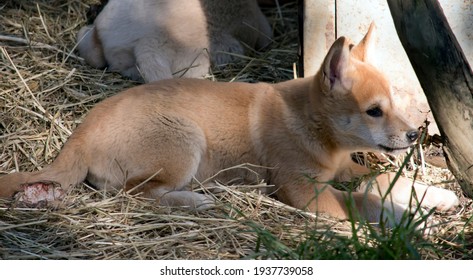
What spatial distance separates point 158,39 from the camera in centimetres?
632

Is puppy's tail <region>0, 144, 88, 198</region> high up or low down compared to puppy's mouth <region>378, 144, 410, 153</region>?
down

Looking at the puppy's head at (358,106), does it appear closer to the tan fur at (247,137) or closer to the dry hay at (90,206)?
the tan fur at (247,137)

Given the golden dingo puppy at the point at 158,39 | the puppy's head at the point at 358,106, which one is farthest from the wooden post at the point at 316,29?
the golden dingo puppy at the point at 158,39

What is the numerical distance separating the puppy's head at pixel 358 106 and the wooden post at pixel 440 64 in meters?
0.25

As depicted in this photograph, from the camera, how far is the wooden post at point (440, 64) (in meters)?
4.49

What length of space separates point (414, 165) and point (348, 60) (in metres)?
1.16

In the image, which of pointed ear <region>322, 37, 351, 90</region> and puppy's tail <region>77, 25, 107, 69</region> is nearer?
pointed ear <region>322, 37, 351, 90</region>

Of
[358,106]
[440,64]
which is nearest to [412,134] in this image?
[358,106]

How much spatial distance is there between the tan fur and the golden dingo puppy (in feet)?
3.38

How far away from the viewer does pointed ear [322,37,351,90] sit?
15.6ft

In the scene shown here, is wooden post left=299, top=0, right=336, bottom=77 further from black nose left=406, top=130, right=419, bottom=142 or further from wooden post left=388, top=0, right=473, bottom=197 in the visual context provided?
black nose left=406, top=130, right=419, bottom=142

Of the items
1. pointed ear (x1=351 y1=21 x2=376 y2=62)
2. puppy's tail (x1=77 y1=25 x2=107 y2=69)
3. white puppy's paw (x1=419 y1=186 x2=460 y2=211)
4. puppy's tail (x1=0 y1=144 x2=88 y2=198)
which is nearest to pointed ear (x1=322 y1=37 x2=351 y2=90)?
A: pointed ear (x1=351 y1=21 x2=376 y2=62)
